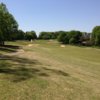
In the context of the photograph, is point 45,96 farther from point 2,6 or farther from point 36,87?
point 2,6

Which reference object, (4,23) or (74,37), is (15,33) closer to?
(4,23)

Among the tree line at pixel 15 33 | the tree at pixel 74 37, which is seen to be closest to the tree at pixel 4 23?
the tree line at pixel 15 33

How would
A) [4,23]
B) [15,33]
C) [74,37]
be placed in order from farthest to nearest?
[74,37] < [15,33] < [4,23]

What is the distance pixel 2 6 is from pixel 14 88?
58163 millimetres

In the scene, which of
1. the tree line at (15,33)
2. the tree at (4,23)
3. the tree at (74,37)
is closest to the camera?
the tree at (4,23)

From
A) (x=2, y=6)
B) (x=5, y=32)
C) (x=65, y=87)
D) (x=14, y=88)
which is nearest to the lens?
(x=14, y=88)

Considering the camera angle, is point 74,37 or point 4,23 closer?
point 4,23

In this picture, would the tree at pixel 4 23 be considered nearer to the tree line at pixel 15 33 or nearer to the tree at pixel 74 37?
the tree line at pixel 15 33

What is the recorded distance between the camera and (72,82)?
16.2m

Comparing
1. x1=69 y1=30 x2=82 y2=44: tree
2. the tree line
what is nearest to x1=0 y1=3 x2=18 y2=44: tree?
the tree line

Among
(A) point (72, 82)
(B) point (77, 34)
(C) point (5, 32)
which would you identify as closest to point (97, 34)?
(B) point (77, 34)

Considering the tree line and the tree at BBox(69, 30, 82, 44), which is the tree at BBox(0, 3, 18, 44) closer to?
the tree line

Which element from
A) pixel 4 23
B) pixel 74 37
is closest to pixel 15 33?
pixel 4 23

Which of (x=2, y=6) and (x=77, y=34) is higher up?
(x=2, y=6)
